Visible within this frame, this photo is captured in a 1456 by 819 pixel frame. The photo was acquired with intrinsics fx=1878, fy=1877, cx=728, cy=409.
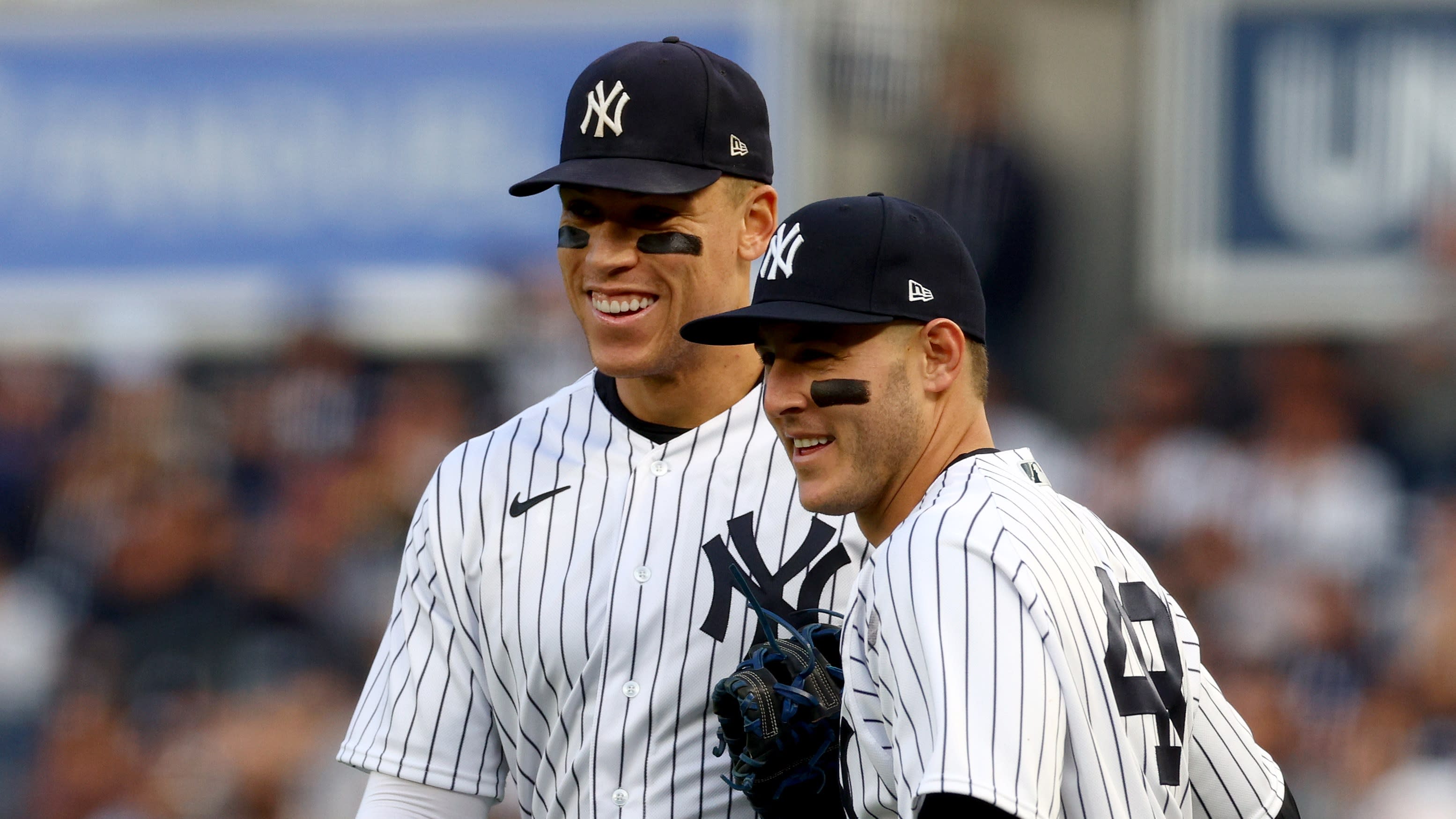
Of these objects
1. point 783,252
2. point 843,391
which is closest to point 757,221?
point 783,252

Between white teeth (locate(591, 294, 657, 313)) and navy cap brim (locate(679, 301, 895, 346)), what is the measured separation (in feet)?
0.81

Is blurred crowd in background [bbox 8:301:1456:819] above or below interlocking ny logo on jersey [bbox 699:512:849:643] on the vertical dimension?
below

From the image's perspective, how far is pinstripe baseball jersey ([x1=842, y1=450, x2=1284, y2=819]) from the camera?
196 centimetres

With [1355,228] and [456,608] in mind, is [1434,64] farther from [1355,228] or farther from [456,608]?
[456,608]

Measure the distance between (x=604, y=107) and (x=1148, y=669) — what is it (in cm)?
109

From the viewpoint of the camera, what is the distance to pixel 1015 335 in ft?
23.2

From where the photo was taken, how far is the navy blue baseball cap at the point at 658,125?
8.48ft

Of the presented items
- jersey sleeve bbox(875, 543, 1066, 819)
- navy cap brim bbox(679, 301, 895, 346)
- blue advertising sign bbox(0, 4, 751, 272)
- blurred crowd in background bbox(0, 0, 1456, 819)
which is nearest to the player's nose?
navy cap brim bbox(679, 301, 895, 346)

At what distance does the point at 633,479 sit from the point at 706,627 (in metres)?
0.28

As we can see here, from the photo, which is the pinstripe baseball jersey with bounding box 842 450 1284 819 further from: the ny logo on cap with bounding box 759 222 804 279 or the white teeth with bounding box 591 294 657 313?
the white teeth with bounding box 591 294 657 313

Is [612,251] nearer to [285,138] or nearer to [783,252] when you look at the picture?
[783,252]

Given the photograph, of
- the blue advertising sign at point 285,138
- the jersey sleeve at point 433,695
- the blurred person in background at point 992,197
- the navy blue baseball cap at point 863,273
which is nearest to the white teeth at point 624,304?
the navy blue baseball cap at point 863,273

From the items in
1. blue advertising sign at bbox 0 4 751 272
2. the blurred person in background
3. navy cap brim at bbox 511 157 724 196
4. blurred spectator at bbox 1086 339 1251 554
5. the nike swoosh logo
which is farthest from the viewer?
blue advertising sign at bbox 0 4 751 272

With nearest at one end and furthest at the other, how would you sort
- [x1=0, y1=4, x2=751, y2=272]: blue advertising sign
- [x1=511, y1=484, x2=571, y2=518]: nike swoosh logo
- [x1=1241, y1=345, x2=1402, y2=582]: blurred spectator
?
1. [x1=511, y1=484, x2=571, y2=518]: nike swoosh logo
2. [x1=1241, y1=345, x2=1402, y2=582]: blurred spectator
3. [x1=0, y1=4, x2=751, y2=272]: blue advertising sign
